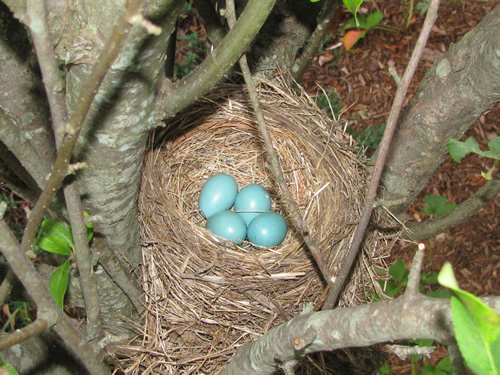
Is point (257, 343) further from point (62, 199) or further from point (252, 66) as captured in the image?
point (252, 66)

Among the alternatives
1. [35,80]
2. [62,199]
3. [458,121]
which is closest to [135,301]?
[62,199]

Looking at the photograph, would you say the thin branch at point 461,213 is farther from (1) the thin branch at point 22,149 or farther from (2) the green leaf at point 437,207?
(1) the thin branch at point 22,149

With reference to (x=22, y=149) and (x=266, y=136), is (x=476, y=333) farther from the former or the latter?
(x=22, y=149)

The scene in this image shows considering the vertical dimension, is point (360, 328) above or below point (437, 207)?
above

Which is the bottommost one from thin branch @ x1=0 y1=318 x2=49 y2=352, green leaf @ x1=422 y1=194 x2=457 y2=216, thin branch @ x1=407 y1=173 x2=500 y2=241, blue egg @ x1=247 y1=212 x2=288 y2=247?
green leaf @ x1=422 y1=194 x2=457 y2=216

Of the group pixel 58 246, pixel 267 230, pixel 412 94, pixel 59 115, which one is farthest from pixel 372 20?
pixel 59 115

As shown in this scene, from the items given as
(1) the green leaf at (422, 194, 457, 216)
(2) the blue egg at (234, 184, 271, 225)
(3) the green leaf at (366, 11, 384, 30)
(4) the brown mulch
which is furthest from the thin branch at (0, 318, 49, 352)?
(3) the green leaf at (366, 11, 384, 30)

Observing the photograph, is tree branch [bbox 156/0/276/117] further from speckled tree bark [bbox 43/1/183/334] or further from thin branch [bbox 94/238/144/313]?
thin branch [bbox 94/238/144/313]
